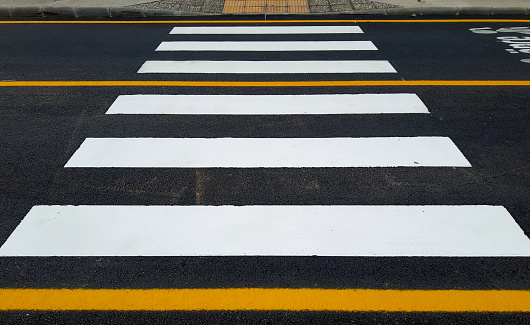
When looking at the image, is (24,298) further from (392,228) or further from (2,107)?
(2,107)

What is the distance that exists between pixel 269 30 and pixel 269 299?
700 cm

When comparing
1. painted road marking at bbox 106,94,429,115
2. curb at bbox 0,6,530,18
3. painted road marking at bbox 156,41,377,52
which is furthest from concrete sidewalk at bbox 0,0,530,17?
painted road marking at bbox 106,94,429,115

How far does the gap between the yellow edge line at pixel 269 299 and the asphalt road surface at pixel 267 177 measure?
0.16 feet

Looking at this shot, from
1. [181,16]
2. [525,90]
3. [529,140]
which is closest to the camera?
[529,140]

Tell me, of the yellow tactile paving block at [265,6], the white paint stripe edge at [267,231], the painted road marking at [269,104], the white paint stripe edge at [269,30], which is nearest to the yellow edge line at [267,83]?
the painted road marking at [269,104]

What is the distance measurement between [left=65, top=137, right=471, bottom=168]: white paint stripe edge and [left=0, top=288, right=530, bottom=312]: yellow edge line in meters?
1.61

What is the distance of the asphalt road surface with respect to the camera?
3.12 m

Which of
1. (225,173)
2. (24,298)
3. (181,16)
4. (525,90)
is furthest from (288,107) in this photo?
(181,16)

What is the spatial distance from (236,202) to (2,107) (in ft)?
10.9

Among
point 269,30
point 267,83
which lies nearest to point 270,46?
point 269,30

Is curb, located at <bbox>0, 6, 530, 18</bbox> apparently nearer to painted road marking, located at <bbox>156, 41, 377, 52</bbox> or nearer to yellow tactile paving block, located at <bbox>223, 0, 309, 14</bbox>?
yellow tactile paving block, located at <bbox>223, 0, 309, 14</bbox>

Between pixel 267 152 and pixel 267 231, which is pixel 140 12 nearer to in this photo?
pixel 267 152

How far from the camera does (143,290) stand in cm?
300

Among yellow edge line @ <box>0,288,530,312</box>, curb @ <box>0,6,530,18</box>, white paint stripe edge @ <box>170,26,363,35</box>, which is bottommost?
yellow edge line @ <box>0,288,530,312</box>
